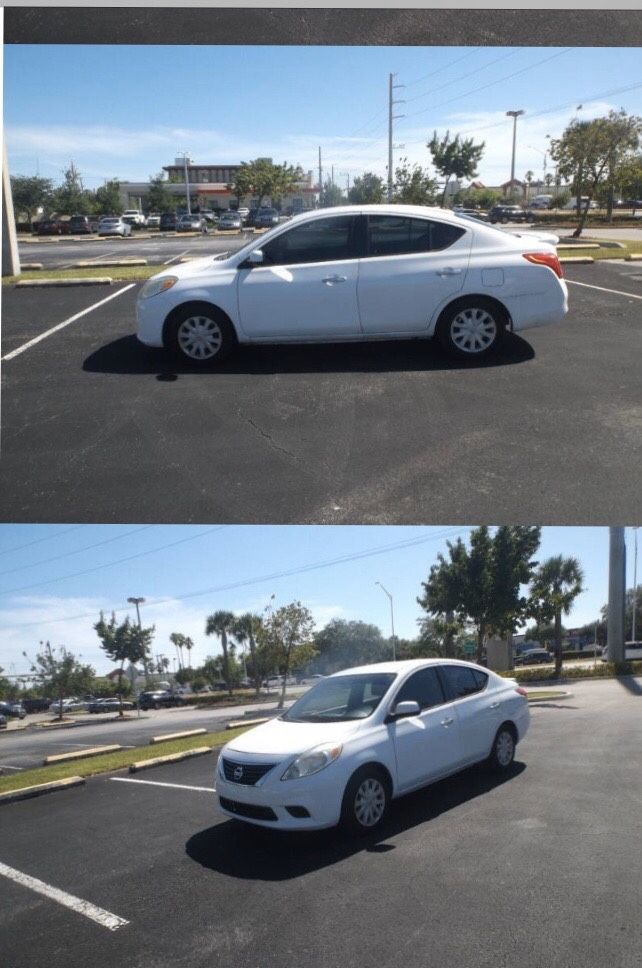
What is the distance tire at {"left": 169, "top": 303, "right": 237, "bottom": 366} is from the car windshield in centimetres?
202

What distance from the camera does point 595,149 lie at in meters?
4.48

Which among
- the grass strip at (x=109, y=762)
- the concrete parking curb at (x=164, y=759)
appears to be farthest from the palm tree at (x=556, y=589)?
the concrete parking curb at (x=164, y=759)

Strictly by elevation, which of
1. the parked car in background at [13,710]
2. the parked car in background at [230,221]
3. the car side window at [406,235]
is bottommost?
the parked car in background at [13,710]

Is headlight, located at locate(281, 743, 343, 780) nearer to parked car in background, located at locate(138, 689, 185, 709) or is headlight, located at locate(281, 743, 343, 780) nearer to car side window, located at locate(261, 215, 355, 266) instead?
parked car in background, located at locate(138, 689, 185, 709)

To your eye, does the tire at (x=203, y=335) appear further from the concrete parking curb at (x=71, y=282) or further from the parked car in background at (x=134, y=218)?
the concrete parking curb at (x=71, y=282)

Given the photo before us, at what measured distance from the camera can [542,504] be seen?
364 centimetres

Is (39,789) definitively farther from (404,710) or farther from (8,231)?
(8,231)

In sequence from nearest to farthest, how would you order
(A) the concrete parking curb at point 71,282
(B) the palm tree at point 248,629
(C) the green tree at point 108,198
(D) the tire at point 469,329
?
1. (B) the palm tree at point 248,629
2. (C) the green tree at point 108,198
3. (D) the tire at point 469,329
4. (A) the concrete parking curb at point 71,282

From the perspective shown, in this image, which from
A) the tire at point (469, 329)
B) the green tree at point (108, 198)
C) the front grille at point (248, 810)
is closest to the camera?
the front grille at point (248, 810)

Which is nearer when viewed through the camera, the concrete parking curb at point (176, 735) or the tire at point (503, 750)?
the tire at point (503, 750)

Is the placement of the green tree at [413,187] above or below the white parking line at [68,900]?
above

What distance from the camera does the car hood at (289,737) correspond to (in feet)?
11.5

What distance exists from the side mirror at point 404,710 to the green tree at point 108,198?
120 inches

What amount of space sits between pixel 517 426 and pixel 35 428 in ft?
8.14
